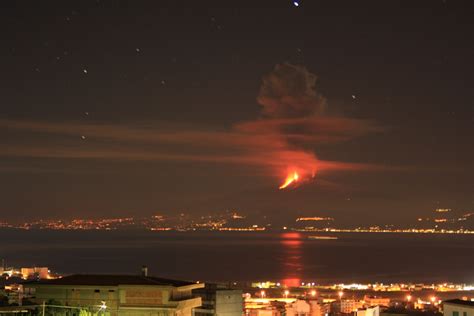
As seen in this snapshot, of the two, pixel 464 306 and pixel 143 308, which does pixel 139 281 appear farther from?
pixel 464 306

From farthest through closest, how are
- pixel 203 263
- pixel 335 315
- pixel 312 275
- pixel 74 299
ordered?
1. pixel 203 263
2. pixel 312 275
3. pixel 335 315
4. pixel 74 299

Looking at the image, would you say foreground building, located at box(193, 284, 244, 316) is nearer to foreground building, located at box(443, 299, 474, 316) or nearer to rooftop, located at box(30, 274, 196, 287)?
rooftop, located at box(30, 274, 196, 287)

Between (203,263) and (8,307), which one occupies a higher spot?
(203,263)

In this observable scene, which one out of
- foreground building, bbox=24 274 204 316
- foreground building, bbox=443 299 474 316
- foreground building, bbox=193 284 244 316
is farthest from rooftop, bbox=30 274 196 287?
foreground building, bbox=443 299 474 316

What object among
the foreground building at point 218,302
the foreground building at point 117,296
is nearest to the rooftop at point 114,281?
the foreground building at point 117,296

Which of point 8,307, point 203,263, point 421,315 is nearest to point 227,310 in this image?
point 421,315

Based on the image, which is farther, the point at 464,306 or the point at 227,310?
the point at 227,310
